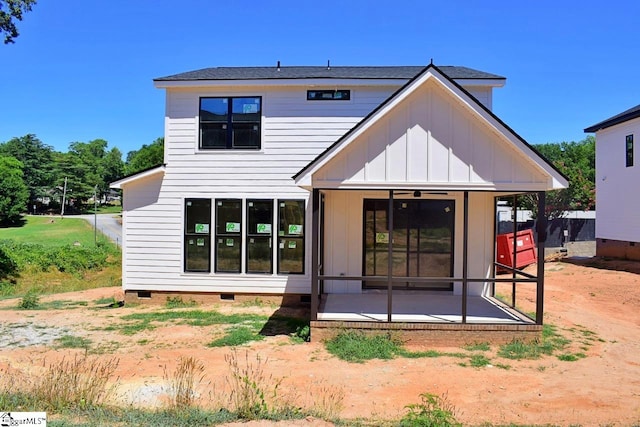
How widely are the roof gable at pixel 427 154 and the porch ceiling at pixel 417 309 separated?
2.75 m

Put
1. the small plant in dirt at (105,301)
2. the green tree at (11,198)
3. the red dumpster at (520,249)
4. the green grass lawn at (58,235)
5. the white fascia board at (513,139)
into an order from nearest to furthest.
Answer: the white fascia board at (513,139)
the small plant in dirt at (105,301)
the red dumpster at (520,249)
the green grass lawn at (58,235)
the green tree at (11,198)

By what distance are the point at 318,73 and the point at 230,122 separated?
302 centimetres

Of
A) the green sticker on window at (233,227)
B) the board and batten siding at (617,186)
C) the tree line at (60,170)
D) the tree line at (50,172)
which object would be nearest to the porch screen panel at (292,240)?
the green sticker on window at (233,227)

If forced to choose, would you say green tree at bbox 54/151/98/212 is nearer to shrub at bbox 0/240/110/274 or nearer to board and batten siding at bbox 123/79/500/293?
shrub at bbox 0/240/110/274

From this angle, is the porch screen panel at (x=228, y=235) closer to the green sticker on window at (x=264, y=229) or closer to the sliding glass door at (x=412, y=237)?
the green sticker on window at (x=264, y=229)

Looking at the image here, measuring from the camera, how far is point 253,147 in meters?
11.9

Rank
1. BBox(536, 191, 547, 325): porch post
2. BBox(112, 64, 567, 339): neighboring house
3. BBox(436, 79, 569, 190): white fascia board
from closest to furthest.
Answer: BBox(436, 79, 569, 190): white fascia board, BBox(536, 191, 547, 325): porch post, BBox(112, 64, 567, 339): neighboring house

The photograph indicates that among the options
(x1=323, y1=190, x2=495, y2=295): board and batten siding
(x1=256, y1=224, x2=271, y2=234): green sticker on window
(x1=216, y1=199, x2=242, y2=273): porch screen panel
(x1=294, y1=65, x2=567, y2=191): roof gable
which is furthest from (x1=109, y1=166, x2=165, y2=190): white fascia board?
(x1=294, y1=65, x2=567, y2=191): roof gable

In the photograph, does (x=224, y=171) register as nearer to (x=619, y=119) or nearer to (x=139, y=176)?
(x=139, y=176)

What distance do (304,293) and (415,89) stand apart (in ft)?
20.5

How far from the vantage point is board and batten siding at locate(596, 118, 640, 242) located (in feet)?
62.1

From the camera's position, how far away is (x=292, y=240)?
11.7 meters

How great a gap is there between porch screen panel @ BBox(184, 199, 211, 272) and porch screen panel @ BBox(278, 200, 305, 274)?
83.3 inches

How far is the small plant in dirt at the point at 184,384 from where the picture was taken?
197 inches
